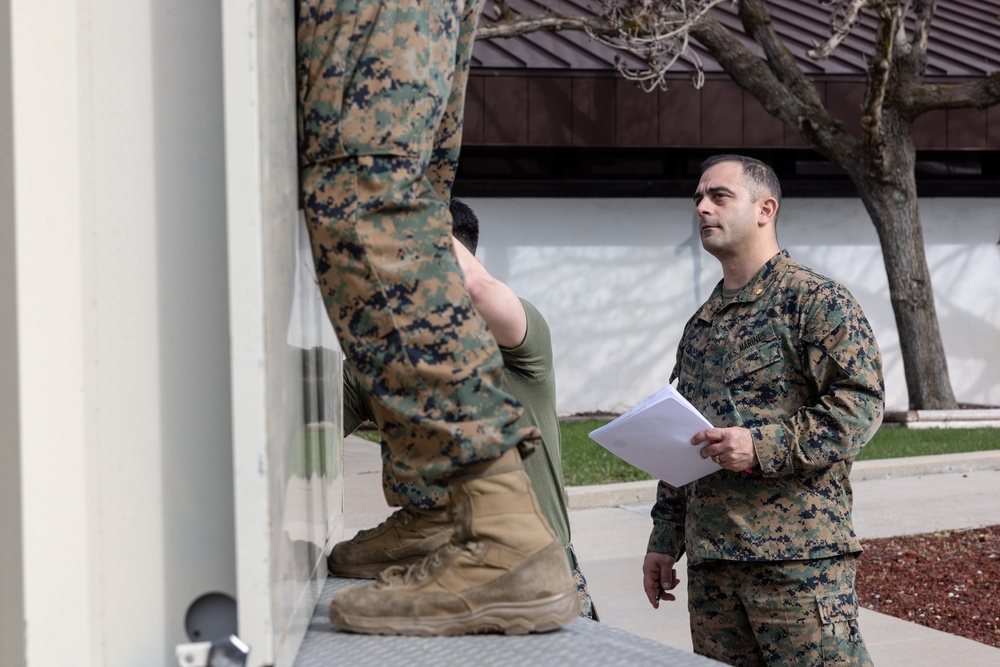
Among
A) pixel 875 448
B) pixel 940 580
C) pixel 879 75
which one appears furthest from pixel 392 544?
pixel 879 75

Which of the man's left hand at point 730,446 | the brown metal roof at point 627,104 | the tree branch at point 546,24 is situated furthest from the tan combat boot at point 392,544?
the brown metal roof at point 627,104

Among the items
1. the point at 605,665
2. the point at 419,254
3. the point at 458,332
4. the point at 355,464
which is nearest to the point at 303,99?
the point at 419,254

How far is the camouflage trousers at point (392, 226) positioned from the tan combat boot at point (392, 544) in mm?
413

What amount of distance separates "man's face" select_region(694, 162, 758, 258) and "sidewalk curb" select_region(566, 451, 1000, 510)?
4302 millimetres

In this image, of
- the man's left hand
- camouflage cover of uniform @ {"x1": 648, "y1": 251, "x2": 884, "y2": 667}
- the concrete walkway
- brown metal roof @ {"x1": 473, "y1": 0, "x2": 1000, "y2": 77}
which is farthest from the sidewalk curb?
brown metal roof @ {"x1": 473, "y1": 0, "x2": 1000, "y2": 77}

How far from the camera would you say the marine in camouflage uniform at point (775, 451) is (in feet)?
9.73

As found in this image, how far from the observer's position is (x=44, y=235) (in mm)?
1168

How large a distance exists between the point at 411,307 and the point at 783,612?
1893 mm

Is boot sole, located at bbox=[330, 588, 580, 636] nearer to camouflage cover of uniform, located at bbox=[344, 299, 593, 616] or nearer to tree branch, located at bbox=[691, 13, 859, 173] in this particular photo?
camouflage cover of uniform, located at bbox=[344, 299, 593, 616]

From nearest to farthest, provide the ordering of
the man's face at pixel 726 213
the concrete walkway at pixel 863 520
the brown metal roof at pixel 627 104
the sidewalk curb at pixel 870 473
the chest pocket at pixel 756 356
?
the chest pocket at pixel 756 356 < the man's face at pixel 726 213 < the concrete walkway at pixel 863 520 < the sidewalk curb at pixel 870 473 < the brown metal roof at pixel 627 104

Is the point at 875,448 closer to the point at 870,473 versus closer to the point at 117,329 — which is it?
the point at 870,473

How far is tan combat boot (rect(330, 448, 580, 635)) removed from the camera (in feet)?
5.00

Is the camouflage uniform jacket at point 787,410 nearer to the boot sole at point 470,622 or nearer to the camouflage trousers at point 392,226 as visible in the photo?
the boot sole at point 470,622

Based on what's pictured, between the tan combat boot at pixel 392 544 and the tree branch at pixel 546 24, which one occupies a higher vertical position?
the tree branch at pixel 546 24
